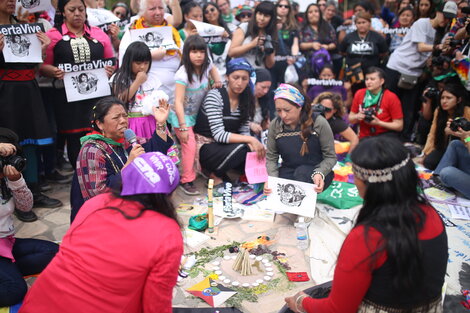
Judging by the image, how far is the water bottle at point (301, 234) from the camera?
3503mm

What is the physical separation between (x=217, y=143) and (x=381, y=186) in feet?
9.81

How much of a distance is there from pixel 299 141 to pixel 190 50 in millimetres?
1552

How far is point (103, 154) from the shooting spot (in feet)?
9.69

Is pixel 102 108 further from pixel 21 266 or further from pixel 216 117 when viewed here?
pixel 216 117

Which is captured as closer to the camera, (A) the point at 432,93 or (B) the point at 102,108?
(B) the point at 102,108

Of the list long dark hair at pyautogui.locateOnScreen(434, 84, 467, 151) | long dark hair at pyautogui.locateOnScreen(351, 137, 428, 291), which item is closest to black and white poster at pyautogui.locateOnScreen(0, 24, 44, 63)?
long dark hair at pyautogui.locateOnScreen(351, 137, 428, 291)

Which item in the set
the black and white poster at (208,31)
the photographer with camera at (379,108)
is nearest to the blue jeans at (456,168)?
the photographer with camera at (379,108)

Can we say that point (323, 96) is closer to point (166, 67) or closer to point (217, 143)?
point (217, 143)

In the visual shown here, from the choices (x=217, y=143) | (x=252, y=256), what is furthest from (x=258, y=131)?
(x=252, y=256)

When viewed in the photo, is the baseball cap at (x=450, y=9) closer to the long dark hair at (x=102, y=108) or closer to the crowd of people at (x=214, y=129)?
the crowd of people at (x=214, y=129)

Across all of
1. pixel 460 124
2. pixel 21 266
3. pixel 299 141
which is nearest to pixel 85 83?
pixel 21 266

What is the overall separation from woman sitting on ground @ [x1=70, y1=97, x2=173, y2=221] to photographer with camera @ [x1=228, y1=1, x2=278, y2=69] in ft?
8.95

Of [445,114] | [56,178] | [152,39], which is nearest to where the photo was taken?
[152,39]

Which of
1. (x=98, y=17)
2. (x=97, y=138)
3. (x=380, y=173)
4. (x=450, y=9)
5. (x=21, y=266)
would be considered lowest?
(x=21, y=266)
